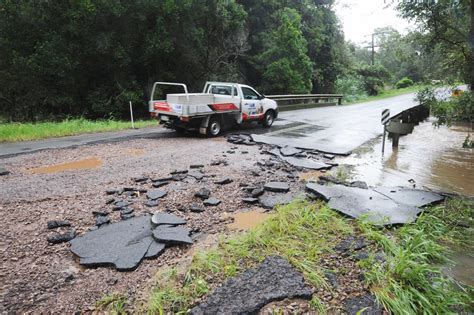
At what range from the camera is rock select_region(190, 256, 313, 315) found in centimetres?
292

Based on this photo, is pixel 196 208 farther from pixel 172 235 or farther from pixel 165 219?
pixel 172 235

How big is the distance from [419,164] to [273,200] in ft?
17.4

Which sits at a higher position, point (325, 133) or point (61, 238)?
point (325, 133)

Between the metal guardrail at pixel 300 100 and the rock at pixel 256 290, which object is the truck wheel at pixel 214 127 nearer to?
the rock at pixel 256 290

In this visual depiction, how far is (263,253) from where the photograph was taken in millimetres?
3828

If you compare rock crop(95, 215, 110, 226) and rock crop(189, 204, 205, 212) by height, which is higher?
rock crop(95, 215, 110, 226)

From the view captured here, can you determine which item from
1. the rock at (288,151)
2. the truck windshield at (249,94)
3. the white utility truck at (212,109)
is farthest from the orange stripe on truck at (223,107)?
the rock at (288,151)

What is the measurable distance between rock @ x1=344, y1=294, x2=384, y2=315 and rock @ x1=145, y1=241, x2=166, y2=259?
86.7 inches

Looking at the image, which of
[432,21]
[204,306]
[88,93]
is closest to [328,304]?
[204,306]

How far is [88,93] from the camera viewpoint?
17641mm

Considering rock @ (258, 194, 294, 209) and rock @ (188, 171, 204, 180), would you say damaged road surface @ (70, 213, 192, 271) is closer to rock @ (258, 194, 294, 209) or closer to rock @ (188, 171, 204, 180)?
rock @ (258, 194, 294, 209)

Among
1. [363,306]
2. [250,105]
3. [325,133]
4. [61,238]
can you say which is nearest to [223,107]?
[250,105]

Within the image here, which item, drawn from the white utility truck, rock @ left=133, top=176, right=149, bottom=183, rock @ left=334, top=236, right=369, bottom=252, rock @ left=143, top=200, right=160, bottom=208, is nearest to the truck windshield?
the white utility truck

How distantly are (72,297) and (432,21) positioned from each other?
11655 millimetres
